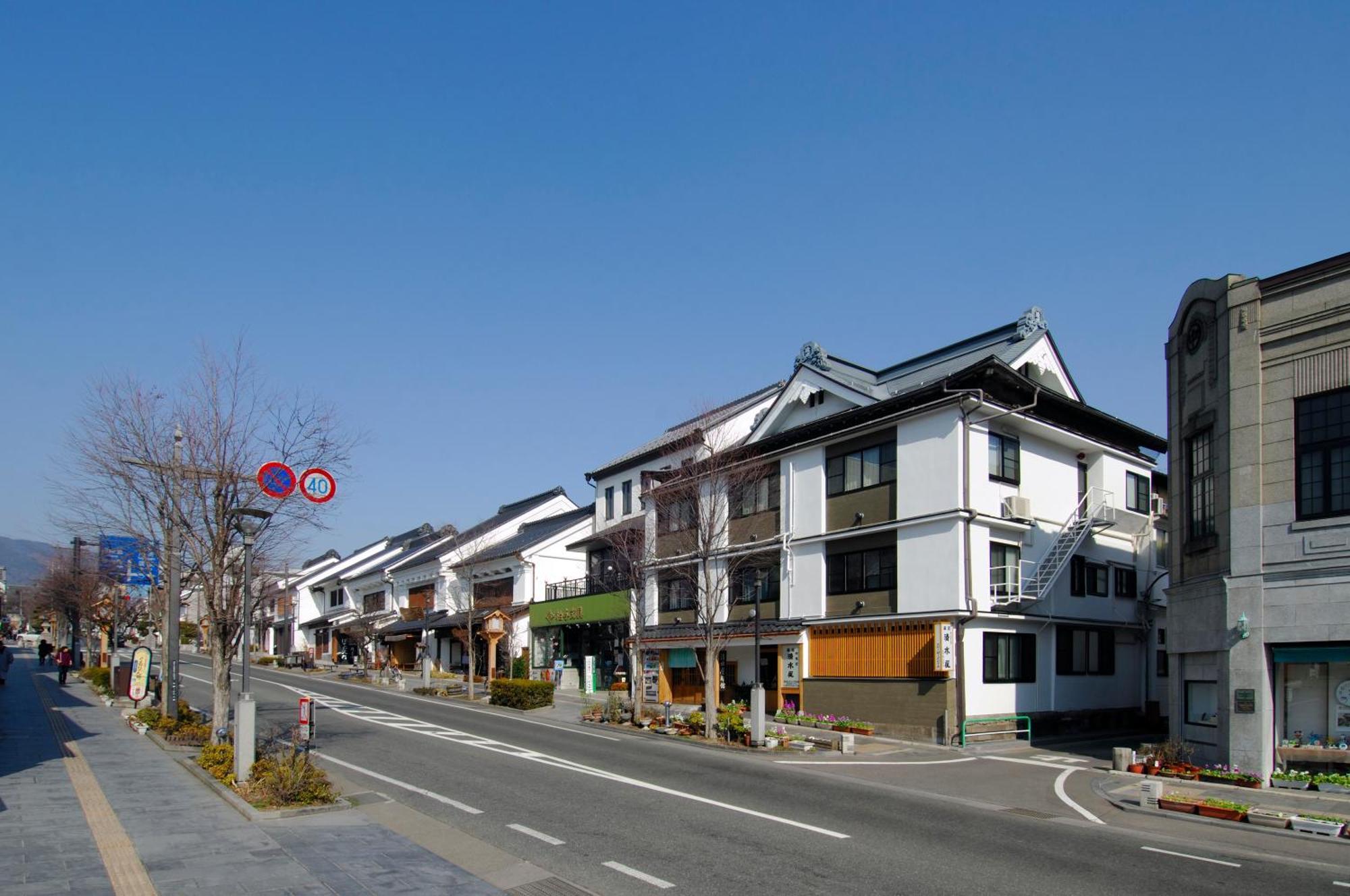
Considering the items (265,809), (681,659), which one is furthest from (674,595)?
(265,809)

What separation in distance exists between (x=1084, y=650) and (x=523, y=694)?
1906 centimetres

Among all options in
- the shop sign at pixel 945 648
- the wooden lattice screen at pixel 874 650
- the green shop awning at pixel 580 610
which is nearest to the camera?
the shop sign at pixel 945 648

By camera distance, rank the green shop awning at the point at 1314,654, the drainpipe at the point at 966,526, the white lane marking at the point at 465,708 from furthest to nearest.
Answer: the white lane marking at the point at 465,708 < the drainpipe at the point at 966,526 < the green shop awning at the point at 1314,654

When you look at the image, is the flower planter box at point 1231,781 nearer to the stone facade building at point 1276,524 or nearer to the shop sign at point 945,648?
the stone facade building at point 1276,524

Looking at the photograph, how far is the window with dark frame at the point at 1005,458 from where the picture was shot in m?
28.0

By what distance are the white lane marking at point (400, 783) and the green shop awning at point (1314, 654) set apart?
48.9 feet

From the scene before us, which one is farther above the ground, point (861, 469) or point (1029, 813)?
point (861, 469)

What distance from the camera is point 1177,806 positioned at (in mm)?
15422

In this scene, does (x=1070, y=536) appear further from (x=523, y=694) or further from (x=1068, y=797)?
(x=523, y=694)

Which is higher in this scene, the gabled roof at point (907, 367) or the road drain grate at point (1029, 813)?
the gabled roof at point (907, 367)

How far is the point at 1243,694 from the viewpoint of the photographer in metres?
18.2

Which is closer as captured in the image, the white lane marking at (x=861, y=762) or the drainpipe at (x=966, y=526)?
the white lane marking at (x=861, y=762)

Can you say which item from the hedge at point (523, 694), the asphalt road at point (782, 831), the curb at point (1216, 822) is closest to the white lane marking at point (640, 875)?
the asphalt road at point (782, 831)

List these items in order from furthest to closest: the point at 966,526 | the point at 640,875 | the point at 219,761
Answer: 1. the point at 966,526
2. the point at 219,761
3. the point at 640,875
